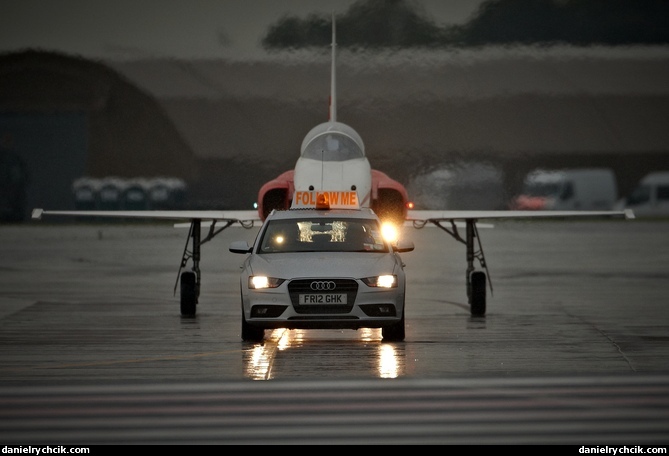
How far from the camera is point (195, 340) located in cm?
1488

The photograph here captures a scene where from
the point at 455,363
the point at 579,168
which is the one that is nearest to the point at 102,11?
the point at 579,168

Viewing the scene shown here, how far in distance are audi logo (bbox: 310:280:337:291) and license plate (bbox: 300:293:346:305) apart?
66 mm

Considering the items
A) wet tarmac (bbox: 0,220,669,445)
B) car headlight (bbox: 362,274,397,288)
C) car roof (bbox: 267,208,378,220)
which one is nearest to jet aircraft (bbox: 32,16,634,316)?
wet tarmac (bbox: 0,220,669,445)

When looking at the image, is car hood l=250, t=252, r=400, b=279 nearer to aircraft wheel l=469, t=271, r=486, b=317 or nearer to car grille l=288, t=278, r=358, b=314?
car grille l=288, t=278, r=358, b=314

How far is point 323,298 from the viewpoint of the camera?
13.9 metres

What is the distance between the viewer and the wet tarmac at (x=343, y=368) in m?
8.27

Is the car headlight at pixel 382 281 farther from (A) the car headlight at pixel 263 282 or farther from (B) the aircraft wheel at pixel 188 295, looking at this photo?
(B) the aircraft wheel at pixel 188 295

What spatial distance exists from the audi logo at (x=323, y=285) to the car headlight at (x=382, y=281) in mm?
341

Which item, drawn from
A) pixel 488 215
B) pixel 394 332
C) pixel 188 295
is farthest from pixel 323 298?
pixel 488 215

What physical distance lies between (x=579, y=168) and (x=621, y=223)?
2668cm

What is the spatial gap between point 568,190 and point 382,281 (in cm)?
2778

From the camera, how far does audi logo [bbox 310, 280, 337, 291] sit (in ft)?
45.7
